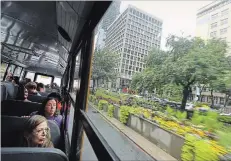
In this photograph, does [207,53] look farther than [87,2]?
No

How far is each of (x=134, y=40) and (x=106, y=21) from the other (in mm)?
565

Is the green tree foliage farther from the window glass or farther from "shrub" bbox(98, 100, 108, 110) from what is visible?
the window glass

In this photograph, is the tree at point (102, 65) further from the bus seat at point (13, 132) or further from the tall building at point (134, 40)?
the bus seat at point (13, 132)

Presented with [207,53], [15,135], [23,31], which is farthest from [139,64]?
[23,31]

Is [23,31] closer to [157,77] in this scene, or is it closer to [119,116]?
[119,116]

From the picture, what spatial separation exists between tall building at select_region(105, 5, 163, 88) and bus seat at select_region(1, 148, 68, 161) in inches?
20.9

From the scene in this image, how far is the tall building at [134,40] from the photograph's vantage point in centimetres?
95

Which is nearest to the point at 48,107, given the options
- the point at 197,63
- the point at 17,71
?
the point at 197,63

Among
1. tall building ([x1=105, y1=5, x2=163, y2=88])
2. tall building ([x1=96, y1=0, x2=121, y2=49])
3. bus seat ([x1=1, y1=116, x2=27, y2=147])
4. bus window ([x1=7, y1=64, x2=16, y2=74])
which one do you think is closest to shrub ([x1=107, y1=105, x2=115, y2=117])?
tall building ([x1=105, y1=5, x2=163, y2=88])

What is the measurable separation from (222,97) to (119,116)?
72 centimetres

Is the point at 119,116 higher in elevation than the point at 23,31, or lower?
lower

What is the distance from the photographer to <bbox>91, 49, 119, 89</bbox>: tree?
1455mm

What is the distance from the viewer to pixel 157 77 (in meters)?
0.81

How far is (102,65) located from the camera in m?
1.70
